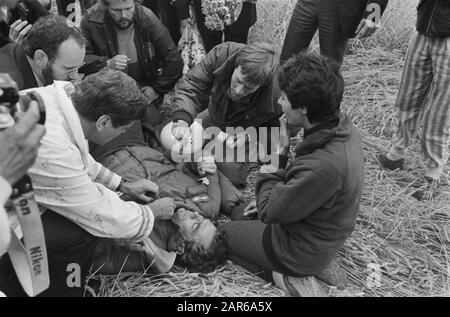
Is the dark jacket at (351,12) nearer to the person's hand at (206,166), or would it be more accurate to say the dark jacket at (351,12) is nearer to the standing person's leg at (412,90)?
the standing person's leg at (412,90)

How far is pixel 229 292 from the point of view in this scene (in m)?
2.49

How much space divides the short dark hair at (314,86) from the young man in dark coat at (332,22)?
124 cm

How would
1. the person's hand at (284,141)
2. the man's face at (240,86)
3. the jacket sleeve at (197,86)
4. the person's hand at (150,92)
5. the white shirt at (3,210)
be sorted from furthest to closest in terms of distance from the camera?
the person's hand at (150,92) < the jacket sleeve at (197,86) < the person's hand at (284,141) < the man's face at (240,86) < the white shirt at (3,210)

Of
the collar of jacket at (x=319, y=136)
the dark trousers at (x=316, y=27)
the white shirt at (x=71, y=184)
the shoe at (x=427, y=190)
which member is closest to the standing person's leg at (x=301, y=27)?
the dark trousers at (x=316, y=27)

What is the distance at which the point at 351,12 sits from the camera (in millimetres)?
3238

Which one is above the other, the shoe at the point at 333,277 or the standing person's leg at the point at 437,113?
the standing person's leg at the point at 437,113

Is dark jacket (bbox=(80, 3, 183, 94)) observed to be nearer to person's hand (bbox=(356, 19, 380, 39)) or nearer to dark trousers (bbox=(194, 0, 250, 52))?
dark trousers (bbox=(194, 0, 250, 52))

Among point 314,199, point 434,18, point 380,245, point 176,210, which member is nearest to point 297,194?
point 314,199

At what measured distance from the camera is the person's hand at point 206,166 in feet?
9.67

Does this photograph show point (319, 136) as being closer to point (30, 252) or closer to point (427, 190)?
A: point (30, 252)

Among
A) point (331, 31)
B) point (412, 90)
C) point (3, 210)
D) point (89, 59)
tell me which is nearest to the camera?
point (3, 210)

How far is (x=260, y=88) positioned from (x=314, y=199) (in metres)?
1.18

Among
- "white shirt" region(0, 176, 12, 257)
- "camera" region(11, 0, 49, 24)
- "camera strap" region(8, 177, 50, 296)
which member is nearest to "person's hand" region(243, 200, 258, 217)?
"camera strap" region(8, 177, 50, 296)

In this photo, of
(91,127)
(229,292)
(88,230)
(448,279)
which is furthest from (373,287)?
(91,127)
